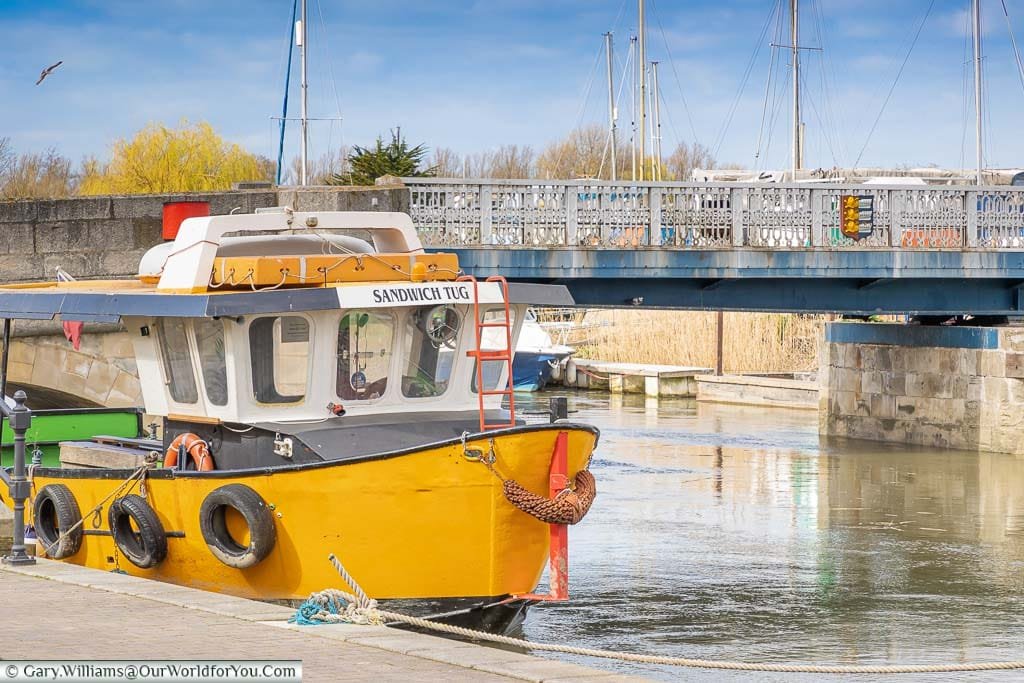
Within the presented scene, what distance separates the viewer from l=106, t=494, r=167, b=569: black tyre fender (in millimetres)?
12992

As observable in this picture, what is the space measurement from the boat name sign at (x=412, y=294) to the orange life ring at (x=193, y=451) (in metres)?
1.90

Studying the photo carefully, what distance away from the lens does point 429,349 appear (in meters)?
13.0

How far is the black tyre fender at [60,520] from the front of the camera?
1411 centimetres

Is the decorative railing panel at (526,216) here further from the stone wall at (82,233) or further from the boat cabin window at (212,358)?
the boat cabin window at (212,358)

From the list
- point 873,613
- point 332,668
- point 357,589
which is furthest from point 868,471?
point 332,668

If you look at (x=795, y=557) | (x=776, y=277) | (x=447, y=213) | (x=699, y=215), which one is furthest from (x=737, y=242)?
(x=795, y=557)

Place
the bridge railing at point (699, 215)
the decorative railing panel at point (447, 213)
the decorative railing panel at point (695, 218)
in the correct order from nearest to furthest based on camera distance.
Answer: the decorative railing panel at point (447, 213) → the bridge railing at point (699, 215) → the decorative railing panel at point (695, 218)

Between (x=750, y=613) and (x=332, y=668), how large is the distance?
8.67m

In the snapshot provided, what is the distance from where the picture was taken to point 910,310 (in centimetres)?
3091

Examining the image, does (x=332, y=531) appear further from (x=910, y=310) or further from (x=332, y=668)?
(x=910, y=310)

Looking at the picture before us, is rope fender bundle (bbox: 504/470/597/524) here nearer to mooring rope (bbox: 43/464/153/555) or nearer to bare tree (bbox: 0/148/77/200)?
mooring rope (bbox: 43/464/153/555)

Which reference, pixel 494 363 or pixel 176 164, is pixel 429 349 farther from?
pixel 176 164
